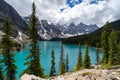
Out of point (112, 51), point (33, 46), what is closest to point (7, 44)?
point (33, 46)

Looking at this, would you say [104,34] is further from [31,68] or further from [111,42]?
[31,68]

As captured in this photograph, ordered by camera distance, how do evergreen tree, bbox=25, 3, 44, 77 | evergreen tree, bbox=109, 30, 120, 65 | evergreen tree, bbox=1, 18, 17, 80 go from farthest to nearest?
evergreen tree, bbox=109, 30, 120, 65, evergreen tree, bbox=25, 3, 44, 77, evergreen tree, bbox=1, 18, 17, 80

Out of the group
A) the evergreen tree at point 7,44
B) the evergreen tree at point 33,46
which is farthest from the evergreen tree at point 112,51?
the evergreen tree at point 7,44

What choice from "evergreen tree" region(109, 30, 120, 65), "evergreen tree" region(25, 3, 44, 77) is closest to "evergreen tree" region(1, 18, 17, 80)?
"evergreen tree" region(25, 3, 44, 77)

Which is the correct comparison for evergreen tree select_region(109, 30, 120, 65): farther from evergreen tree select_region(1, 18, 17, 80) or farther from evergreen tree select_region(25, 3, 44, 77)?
evergreen tree select_region(1, 18, 17, 80)

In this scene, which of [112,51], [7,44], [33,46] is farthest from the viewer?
[112,51]

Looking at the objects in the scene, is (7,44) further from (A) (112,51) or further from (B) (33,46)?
(A) (112,51)

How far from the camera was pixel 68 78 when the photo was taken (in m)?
20.0

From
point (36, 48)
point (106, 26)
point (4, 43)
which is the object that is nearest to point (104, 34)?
point (106, 26)

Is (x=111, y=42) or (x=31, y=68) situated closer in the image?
(x=31, y=68)

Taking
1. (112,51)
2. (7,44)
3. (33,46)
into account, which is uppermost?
(7,44)

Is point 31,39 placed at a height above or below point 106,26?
below

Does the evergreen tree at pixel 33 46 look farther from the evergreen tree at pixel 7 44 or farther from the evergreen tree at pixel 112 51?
the evergreen tree at pixel 112 51

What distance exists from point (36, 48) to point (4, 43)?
5.47 meters
